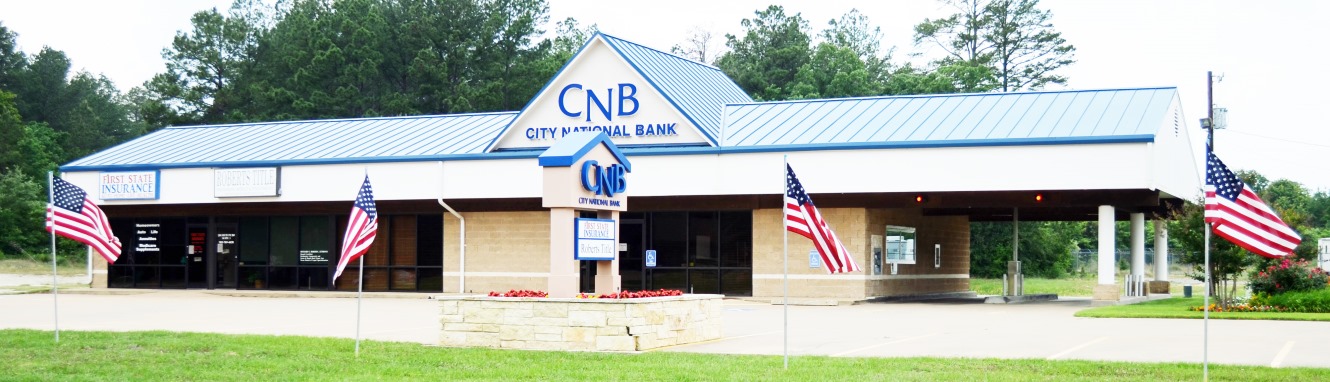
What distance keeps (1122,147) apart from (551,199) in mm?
15121

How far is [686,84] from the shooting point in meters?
36.3

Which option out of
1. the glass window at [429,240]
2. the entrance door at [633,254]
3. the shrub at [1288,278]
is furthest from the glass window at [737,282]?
the shrub at [1288,278]

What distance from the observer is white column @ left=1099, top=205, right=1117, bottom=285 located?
102ft

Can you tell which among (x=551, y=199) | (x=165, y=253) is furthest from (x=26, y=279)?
(x=551, y=199)

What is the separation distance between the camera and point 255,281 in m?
39.5

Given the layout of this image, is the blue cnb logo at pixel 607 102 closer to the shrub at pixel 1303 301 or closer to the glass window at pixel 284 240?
the glass window at pixel 284 240

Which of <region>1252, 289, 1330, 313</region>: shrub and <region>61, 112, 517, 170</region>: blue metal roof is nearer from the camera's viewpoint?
<region>1252, 289, 1330, 313</region>: shrub

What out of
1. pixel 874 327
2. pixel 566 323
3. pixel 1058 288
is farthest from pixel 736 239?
pixel 1058 288

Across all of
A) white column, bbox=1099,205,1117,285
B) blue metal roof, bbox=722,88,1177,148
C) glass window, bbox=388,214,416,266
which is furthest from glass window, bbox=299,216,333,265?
white column, bbox=1099,205,1117,285

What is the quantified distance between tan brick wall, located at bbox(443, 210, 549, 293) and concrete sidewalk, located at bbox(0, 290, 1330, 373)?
2442 millimetres

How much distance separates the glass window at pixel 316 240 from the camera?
38.5m

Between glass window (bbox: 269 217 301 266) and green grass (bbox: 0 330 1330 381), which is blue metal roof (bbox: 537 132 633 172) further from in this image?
glass window (bbox: 269 217 301 266)

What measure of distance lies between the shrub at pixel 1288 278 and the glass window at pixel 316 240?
24074 millimetres

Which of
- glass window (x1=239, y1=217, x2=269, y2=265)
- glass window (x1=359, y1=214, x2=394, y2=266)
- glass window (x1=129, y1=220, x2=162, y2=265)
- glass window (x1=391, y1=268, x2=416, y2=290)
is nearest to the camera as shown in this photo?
glass window (x1=391, y1=268, x2=416, y2=290)
